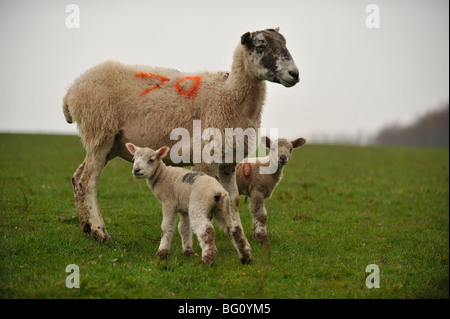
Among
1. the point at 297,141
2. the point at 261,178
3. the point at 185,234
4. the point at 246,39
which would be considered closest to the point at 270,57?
the point at 246,39

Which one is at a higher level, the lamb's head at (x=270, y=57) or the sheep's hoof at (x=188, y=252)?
the lamb's head at (x=270, y=57)

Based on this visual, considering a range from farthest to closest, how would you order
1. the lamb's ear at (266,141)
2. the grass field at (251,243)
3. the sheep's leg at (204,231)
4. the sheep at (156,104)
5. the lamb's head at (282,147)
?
the lamb's ear at (266,141), the lamb's head at (282,147), the sheep at (156,104), the sheep's leg at (204,231), the grass field at (251,243)

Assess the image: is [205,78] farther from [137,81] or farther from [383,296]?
[383,296]

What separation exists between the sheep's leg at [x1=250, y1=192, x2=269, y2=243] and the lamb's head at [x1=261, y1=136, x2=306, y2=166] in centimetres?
79

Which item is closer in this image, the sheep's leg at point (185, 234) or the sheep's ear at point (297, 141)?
the sheep's leg at point (185, 234)

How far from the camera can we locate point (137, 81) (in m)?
8.22

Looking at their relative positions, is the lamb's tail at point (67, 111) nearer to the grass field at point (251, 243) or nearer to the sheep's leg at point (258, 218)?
the grass field at point (251, 243)

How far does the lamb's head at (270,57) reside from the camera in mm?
7309

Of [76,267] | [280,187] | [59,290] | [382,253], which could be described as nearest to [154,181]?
[76,267]

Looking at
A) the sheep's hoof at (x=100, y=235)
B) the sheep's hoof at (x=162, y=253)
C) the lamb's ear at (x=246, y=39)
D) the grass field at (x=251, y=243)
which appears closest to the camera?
the grass field at (x=251, y=243)

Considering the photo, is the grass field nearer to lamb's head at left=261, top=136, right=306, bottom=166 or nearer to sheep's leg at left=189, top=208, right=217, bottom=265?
sheep's leg at left=189, top=208, right=217, bottom=265

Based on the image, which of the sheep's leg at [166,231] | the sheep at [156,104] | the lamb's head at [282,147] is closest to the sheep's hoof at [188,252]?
the sheep's leg at [166,231]

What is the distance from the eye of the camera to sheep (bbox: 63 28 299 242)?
773 centimetres

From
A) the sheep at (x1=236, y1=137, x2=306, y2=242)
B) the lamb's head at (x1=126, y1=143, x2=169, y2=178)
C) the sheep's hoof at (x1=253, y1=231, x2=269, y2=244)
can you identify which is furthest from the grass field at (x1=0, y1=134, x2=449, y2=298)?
the lamb's head at (x1=126, y1=143, x2=169, y2=178)
